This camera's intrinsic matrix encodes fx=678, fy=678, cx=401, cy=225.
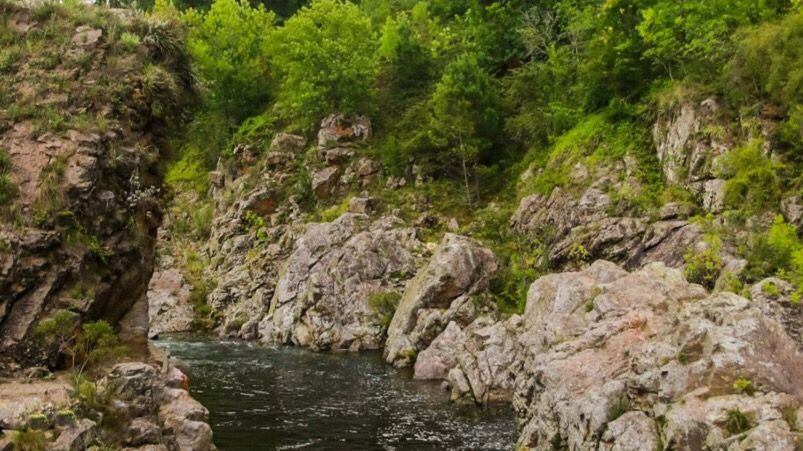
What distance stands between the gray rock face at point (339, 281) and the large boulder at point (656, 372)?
1771 centimetres

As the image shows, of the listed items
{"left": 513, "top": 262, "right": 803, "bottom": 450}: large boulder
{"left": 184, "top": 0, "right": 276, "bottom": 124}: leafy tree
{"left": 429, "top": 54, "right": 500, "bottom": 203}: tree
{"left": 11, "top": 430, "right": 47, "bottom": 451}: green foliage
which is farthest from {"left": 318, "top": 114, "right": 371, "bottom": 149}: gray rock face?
{"left": 11, "top": 430, "right": 47, "bottom": 451}: green foliage

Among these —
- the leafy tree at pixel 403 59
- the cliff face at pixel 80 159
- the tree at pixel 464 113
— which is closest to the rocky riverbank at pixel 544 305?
the tree at pixel 464 113

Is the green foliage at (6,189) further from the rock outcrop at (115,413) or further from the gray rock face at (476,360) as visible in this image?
the gray rock face at (476,360)

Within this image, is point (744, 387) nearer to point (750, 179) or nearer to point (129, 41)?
point (750, 179)

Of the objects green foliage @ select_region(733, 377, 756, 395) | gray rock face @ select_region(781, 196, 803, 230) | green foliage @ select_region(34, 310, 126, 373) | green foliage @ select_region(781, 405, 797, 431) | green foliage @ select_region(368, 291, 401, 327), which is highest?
gray rock face @ select_region(781, 196, 803, 230)

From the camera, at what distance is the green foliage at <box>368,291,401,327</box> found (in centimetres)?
3768

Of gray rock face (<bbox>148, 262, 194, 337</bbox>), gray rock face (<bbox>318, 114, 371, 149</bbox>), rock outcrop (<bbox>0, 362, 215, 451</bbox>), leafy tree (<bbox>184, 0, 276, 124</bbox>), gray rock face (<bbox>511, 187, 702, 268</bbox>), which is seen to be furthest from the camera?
leafy tree (<bbox>184, 0, 276, 124</bbox>)

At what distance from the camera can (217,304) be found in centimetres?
4678

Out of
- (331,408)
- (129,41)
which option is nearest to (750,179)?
(331,408)

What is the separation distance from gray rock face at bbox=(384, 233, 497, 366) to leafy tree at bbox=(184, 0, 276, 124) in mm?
33421

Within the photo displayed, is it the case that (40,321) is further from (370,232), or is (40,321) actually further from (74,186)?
(370,232)

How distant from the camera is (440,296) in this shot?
34.3 meters

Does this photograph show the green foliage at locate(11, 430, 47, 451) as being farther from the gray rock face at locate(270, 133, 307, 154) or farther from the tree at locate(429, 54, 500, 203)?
the gray rock face at locate(270, 133, 307, 154)

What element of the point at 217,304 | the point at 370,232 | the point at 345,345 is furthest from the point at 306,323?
the point at 217,304
